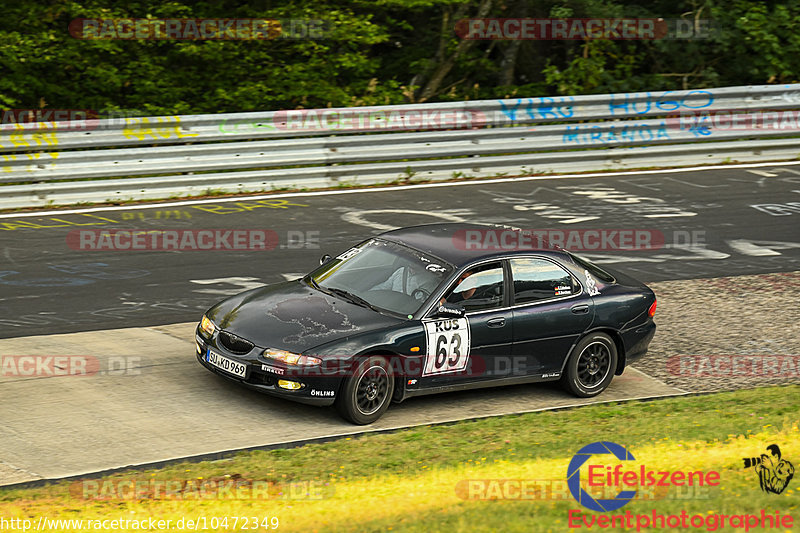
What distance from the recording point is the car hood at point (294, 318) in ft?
27.5

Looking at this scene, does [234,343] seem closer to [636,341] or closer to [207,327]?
[207,327]

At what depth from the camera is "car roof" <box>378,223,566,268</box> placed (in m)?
9.20

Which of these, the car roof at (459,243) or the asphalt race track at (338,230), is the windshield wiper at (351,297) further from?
the asphalt race track at (338,230)

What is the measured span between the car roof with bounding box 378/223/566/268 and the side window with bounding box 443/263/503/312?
111 millimetres

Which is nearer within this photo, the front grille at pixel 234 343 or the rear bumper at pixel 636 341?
the front grille at pixel 234 343

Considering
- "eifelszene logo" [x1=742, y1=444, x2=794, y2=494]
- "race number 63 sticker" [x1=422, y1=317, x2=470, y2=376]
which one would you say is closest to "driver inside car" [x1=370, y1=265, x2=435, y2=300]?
"race number 63 sticker" [x1=422, y1=317, x2=470, y2=376]

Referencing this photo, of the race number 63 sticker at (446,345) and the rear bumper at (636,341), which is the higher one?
the race number 63 sticker at (446,345)

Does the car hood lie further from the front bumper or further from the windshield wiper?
the front bumper

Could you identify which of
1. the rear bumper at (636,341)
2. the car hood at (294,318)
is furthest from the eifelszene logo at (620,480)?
the rear bumper at (636,341)

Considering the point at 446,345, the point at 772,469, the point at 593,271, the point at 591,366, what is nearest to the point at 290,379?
the point at 446,345

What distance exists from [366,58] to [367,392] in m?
13.4

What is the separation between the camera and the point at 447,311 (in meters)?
8.77

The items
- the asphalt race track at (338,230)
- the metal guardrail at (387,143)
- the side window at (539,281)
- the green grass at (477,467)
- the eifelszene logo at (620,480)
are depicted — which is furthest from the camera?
the metal guardrail at (387,143)

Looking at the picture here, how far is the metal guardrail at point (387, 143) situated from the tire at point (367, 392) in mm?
8272
